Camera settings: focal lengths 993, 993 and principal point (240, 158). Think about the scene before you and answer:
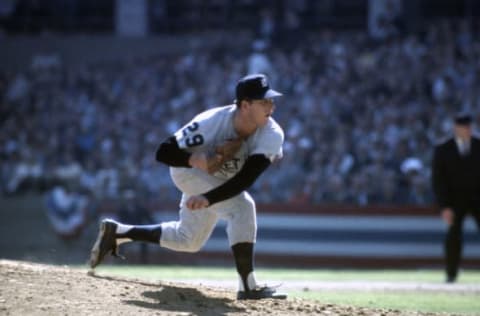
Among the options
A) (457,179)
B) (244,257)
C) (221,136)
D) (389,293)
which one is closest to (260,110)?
(221,136)

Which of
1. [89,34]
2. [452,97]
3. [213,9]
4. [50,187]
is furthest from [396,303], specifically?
[89,34]

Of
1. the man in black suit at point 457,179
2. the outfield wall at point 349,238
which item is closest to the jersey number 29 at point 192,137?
the man in black suit at point 457,179

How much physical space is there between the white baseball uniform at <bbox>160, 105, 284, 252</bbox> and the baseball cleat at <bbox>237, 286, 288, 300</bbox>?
473 millimetres

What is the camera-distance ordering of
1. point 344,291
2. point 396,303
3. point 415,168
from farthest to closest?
1. point 415,168
2. point 344,291
3. point 396,303

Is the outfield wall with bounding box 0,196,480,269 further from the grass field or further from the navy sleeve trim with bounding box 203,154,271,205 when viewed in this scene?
the navy sleeve trim with bounding box 203,154,271,205

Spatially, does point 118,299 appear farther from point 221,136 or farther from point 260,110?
point 260,110

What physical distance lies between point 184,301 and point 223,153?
52.3 inches

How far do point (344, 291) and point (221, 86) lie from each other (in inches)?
457

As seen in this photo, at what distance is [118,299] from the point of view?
27.2 feet

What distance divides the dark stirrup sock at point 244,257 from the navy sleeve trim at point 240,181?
0.62 m

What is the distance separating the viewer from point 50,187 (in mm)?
23047

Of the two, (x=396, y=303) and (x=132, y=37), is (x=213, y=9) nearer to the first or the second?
(x=132, y=37)

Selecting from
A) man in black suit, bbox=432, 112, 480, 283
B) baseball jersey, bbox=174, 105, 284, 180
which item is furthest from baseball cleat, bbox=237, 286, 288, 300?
man in black suit, bbox=432, 112, 480, 283

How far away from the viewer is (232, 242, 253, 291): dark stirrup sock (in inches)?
346
